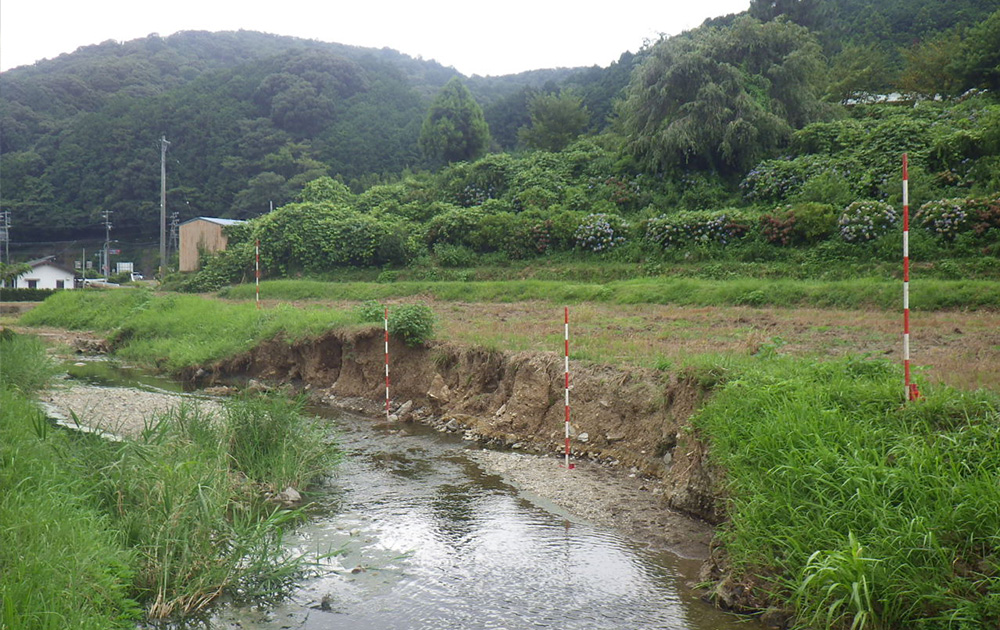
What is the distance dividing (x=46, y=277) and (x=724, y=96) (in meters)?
51.6

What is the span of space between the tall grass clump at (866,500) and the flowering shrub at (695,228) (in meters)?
15.4

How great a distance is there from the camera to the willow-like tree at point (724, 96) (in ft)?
85.5

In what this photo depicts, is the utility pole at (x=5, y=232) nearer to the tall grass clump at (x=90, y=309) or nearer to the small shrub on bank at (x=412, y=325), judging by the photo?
the tall grass clump at (x=90, y=309)

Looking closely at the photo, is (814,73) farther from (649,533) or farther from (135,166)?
(135,166)

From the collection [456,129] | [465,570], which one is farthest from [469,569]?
[456,129]

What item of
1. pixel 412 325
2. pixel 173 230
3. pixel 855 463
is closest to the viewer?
pixel 855 463

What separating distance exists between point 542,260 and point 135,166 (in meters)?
54.3

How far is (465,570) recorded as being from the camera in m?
6.48

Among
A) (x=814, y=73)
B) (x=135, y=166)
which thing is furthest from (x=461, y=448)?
(x=135, y=166)

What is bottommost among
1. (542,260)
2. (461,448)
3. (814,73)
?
(461,448)

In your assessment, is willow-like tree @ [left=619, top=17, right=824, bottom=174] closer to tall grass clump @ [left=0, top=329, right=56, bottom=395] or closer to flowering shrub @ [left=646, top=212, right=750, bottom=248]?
flowering shrub @ [left=646, top=212, right=750, bottom=248]

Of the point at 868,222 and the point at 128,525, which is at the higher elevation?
the point at 868,222

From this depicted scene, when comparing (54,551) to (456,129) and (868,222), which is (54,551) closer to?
(868,222)

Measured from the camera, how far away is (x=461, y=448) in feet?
35.1
